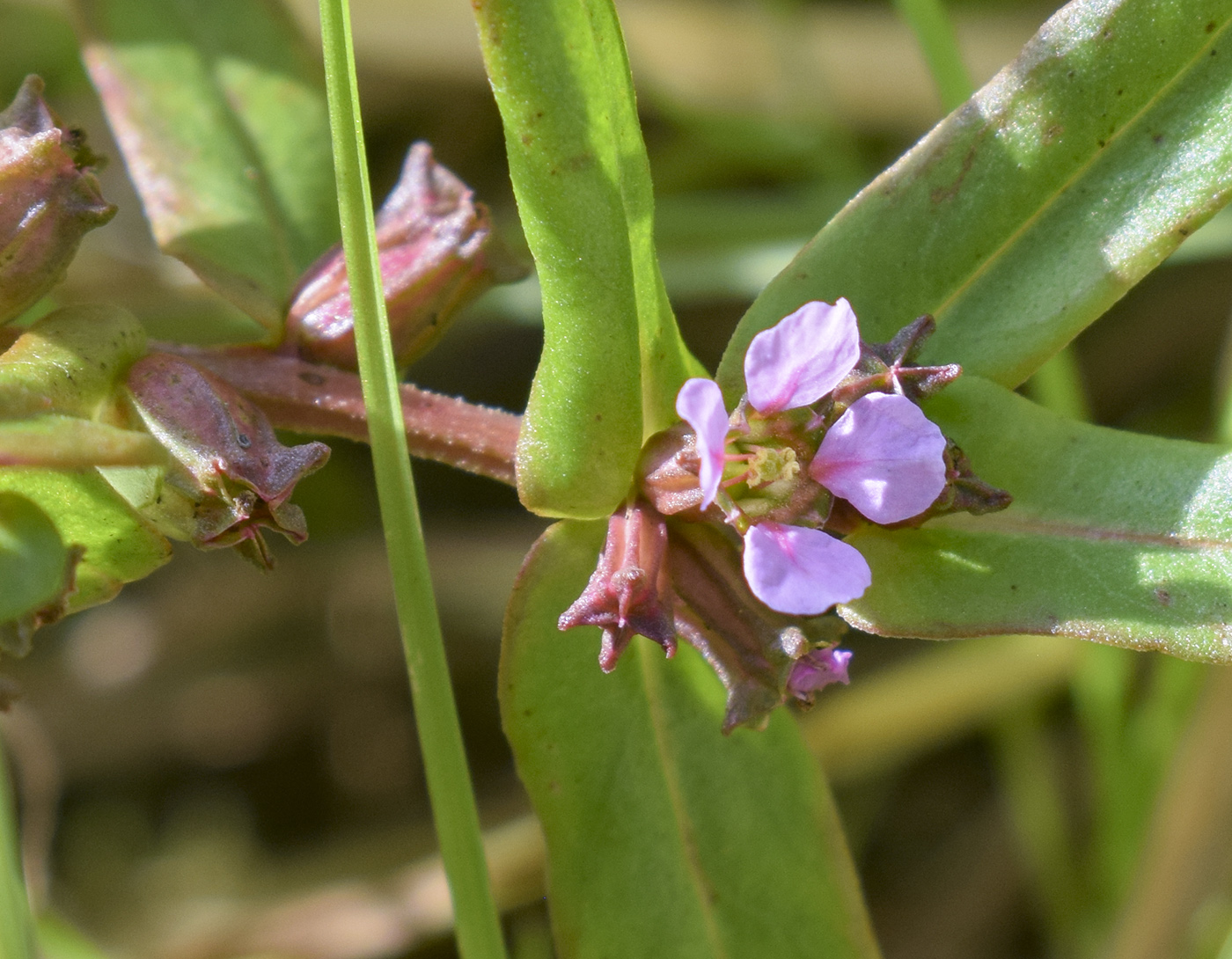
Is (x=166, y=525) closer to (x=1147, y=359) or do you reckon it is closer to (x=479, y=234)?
(x=479, y=234)

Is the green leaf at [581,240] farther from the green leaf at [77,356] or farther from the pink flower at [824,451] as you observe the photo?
the green leaf at [77,356]

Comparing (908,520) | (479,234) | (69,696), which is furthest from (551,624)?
(69,696)

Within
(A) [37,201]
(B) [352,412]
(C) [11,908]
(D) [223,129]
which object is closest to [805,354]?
(B) [352,412]

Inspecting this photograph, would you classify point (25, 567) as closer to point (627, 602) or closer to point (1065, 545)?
point (627, 602)

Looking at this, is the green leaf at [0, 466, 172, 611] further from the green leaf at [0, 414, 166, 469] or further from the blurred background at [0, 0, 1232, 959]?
the blurred background at [0, 0, 1232, 959]

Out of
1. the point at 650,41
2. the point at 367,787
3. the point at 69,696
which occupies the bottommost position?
the point at 367,787

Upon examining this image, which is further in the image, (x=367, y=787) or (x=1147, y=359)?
(x=1147, y=359)

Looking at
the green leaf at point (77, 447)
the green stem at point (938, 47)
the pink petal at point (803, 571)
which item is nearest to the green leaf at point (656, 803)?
the pink petal at point (803, 571)

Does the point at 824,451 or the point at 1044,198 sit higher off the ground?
the point at 1044,198
